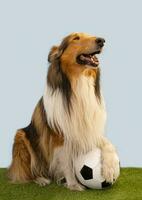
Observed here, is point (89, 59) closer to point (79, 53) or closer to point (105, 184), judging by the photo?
point (79, 53)

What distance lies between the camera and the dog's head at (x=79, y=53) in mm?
5438

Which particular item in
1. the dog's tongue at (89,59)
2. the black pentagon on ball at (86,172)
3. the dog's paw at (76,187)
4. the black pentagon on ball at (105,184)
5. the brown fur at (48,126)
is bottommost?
the dog's paw at (76,187)

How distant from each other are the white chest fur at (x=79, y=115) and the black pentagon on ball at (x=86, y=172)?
215 millimetres

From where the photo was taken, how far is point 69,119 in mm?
5605

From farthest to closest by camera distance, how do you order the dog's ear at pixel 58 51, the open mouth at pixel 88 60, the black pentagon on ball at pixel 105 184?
1. the black pentagon on ball at pixel 105 184
2. the dog's ear at pixel 58 51
3. the open mouth at pixel 88 60

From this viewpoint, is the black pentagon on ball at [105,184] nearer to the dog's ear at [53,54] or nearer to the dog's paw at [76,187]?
the dog's paw at [76,187]

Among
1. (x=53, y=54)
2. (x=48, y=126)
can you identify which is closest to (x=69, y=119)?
(x=48, y=126)

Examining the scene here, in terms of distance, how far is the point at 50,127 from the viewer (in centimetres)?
572

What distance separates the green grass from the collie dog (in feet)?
0.41

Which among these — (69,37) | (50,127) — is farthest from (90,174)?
(69,37)

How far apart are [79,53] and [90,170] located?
1179 mm

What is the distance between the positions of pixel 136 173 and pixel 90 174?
3.37ft

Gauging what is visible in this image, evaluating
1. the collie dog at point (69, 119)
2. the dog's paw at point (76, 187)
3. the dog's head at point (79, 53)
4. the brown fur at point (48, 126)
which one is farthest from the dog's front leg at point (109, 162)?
the dog's head at point (79, 53)

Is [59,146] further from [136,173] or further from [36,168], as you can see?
[136,173]
